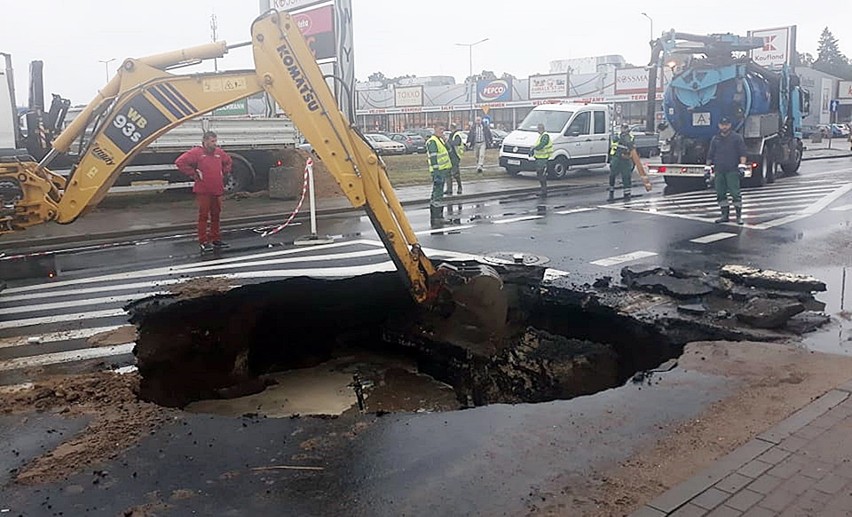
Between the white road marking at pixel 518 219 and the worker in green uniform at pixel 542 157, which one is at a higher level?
the worker in green uniform at pixel 542 157

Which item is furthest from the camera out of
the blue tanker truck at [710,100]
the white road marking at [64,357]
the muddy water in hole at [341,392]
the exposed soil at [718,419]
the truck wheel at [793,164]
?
the truck wheel at [793,164]

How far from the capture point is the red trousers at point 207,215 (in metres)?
11.8

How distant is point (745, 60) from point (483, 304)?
14804mm

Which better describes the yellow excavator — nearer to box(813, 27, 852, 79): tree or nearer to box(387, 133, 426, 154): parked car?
box(387, 133, 426, 154): parked car

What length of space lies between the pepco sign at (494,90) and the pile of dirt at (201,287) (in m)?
58.6

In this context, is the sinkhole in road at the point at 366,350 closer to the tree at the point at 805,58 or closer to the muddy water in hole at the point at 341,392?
the muddy water in hole at the point at 341,392

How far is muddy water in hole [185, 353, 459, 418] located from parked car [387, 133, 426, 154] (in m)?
34.4

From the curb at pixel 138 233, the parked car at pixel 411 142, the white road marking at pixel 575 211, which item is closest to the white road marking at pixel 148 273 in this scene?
the curb at pixel 138 233

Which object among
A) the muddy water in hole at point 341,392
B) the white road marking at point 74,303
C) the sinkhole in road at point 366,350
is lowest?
the muddy water in hole at point 341,392

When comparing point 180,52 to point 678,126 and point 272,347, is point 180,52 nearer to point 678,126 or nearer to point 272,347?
point 272,347

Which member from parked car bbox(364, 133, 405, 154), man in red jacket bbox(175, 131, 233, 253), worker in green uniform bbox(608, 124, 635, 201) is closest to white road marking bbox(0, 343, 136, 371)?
man in red jacket bbox(175, 131, 233, 253)

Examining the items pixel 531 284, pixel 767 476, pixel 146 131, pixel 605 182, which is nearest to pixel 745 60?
pixel 605 182

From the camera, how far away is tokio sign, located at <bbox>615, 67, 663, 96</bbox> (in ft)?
187

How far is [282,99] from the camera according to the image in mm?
7184
